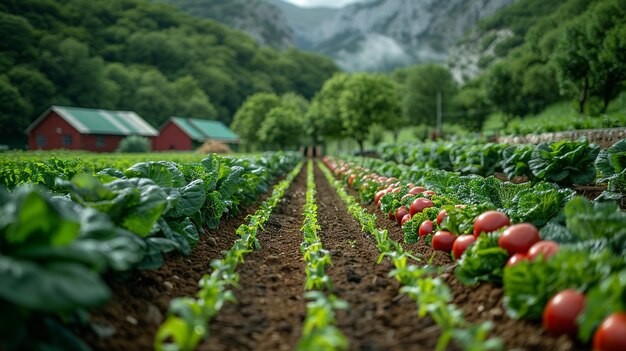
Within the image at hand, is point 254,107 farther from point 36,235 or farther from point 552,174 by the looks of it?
point 36,235

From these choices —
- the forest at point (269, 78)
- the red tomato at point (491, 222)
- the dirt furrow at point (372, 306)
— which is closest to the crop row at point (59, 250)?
the dirt furrow at point (372, 306)

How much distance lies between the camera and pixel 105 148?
42156 mm

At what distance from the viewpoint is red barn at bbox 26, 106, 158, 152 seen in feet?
130

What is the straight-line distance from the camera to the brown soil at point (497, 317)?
2.72m

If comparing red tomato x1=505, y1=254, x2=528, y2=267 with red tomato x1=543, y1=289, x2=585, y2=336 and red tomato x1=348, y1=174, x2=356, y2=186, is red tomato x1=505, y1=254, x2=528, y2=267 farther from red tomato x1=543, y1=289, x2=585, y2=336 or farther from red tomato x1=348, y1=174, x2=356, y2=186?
red tomato x1=348, y1=174, x2=356, y2=186

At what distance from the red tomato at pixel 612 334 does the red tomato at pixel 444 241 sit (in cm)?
252

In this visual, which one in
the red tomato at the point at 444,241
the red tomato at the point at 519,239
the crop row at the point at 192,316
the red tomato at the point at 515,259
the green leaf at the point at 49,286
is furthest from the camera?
the red tomato at the point at 444,241

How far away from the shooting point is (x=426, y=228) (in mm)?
5773

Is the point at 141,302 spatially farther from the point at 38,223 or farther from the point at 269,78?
the point at 269,78

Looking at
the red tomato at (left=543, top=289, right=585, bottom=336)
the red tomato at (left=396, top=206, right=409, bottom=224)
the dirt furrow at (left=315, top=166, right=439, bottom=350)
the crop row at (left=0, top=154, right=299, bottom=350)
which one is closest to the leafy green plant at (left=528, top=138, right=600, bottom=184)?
the red tomato at (left=396, top=206, right=409, bottom=224)

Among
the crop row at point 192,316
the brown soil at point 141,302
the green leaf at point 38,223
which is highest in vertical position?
the green leaf at point 38,223

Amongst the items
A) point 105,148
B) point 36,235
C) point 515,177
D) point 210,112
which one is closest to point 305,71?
point 210,112

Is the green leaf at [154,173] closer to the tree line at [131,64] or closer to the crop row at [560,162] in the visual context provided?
the crop row at [560,162]

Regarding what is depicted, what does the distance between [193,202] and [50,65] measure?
62.5 m
